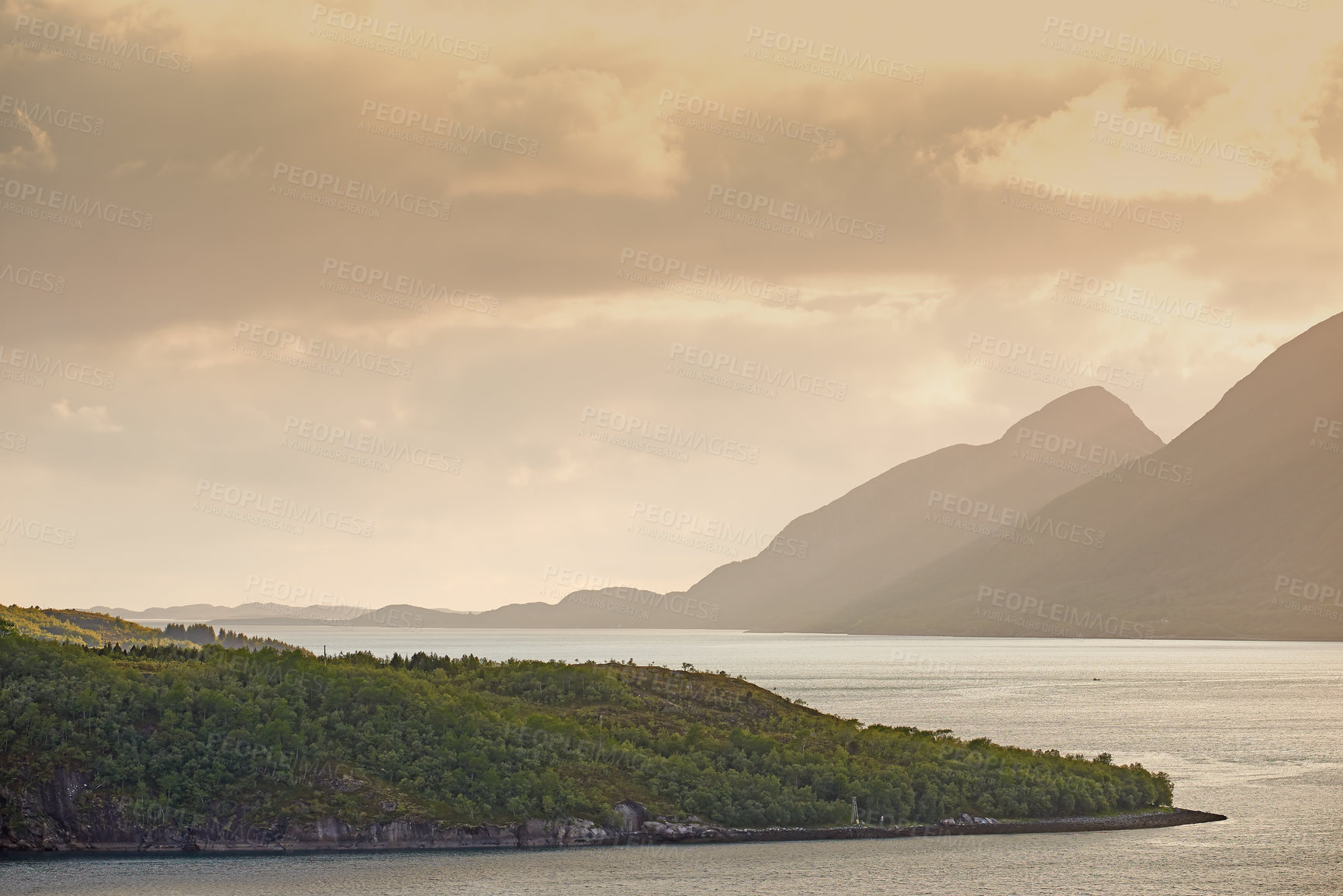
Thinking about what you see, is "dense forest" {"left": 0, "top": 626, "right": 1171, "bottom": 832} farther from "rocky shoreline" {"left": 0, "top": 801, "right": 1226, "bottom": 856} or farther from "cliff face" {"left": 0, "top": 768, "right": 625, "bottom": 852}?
"rocky shoreline" {"left": 0, "top": 801, "right": 1226, "bottom": 856}

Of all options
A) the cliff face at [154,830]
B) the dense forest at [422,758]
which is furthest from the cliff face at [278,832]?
the dense forest at [422,758]

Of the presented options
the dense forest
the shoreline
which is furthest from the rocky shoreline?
the dense forest

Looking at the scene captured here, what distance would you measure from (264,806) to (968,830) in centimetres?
6523

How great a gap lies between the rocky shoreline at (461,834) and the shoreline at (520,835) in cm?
7

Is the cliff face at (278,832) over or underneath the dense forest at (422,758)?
underneath

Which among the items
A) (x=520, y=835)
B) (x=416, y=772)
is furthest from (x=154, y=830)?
(x=520, y=835)

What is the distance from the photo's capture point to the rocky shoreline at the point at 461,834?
101312 mm

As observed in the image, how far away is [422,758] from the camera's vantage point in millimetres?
112312

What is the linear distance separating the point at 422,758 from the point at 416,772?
1565mm

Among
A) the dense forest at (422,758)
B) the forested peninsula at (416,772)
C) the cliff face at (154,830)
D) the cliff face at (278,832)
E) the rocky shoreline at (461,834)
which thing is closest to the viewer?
the cliff face at (154,830)

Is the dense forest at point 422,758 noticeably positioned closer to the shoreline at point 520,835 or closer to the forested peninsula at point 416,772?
the forested peninsula at point 416,772

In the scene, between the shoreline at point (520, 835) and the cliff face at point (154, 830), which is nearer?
the cliff face at point (154, 830)

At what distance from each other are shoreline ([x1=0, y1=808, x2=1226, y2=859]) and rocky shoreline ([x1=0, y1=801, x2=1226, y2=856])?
71 millimetres

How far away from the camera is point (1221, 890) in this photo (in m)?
87.7
